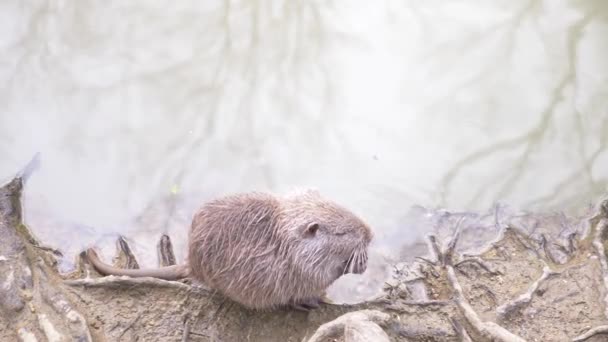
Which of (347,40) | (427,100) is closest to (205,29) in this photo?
(347,40)

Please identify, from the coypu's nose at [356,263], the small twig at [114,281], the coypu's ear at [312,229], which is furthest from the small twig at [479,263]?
the small twig at [114,281]

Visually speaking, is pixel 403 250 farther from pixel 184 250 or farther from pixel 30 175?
pixel 30 175

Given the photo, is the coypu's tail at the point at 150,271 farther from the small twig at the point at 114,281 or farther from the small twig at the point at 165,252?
the small twig at the point at 165,252

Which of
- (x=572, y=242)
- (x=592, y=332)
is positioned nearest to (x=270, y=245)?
(x=592, y=332)

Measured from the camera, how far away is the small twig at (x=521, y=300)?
285 centimetres

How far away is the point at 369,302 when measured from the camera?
2.90m

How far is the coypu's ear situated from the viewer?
8.54 feet

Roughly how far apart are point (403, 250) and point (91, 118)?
7.18ft

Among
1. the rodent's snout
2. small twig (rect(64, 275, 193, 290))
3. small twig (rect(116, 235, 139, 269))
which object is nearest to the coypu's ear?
the rodent's snout

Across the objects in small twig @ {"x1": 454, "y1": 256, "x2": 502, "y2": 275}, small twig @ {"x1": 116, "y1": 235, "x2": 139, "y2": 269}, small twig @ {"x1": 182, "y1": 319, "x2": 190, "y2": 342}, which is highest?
small twig @ {"x1": 454, "y1": 256, "x2": 502, "y2": 275}

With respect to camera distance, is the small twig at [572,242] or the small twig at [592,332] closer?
the small twig at [592,332]

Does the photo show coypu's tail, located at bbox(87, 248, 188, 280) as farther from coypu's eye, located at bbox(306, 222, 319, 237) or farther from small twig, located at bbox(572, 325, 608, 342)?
small twig, located at bbox(572, 325, 608, 342)

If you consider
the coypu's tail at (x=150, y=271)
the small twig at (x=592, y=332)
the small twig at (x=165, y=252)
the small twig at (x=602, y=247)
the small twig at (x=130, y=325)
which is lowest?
the small twig at (x=130, y=325)

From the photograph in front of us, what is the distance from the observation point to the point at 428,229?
3.38 metres
